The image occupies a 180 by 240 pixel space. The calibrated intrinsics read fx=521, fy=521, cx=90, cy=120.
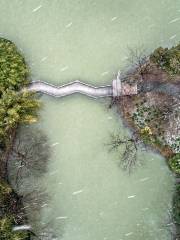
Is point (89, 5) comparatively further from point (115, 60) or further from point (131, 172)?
point (131, 172)

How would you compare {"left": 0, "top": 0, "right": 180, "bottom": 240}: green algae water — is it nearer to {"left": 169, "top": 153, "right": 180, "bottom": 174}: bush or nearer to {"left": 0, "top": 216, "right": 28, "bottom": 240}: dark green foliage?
{"left": 169, "top": 153, "right": 180, "bottom": 174}: bush

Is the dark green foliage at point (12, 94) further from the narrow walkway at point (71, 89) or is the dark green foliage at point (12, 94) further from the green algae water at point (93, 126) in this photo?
the green algae water at point (93, 126)

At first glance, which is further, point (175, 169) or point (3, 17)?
point (3, 17)

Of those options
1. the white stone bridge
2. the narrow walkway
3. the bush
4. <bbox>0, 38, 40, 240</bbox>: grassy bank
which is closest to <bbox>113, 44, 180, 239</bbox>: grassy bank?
the bush

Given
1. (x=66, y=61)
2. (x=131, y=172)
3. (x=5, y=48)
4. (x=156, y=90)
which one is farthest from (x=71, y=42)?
(x=131, y=172)

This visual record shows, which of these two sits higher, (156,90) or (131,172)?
Answer: (156,90)

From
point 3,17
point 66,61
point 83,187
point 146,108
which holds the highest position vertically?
point 3,17

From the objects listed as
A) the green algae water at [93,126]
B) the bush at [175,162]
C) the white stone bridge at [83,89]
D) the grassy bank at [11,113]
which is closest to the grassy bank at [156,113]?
the bush at [175,162]

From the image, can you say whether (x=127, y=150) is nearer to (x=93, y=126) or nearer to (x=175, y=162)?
(x=93, y=126)
